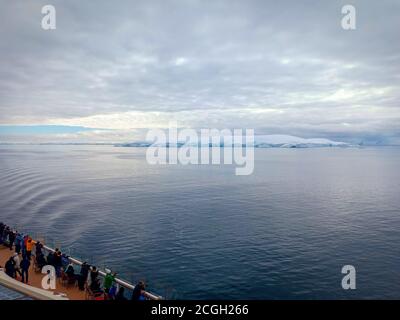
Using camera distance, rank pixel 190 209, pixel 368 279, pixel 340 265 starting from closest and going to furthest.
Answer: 1. pixel 368 279
2. pixel 340 265
3. pixel 190 209

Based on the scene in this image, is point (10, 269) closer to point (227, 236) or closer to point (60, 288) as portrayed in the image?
point (60, 288)

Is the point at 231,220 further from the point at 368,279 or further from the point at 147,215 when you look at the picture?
the point at 368,279

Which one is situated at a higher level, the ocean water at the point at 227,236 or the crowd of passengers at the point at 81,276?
the crowd of passengers at the point at 81,276

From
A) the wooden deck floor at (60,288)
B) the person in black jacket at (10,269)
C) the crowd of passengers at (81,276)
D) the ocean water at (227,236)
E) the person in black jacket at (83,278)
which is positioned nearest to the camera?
the crowd of passengers at (81,276)

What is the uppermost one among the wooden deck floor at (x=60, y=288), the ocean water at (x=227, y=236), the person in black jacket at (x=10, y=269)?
the person in black jacket at (x=10, y=269)

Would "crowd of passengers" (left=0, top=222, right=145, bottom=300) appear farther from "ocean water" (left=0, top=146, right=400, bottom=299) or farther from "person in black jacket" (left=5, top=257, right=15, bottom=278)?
"ocean water" (left=0, top=146, right=400, bottom=299)

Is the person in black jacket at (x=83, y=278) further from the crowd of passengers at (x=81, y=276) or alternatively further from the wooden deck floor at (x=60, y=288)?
the wooden deck floor at (x=60, y=288)

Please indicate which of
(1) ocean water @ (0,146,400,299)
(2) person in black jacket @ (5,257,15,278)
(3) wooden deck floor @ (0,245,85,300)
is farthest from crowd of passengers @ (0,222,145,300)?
(1) ocean water @ (0,146,400,299)

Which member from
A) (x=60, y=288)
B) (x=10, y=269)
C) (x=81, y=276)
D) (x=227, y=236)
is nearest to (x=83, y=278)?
(x=81, y=276)

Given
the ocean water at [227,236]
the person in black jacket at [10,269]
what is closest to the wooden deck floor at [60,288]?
the person in black jacket at [10,269]

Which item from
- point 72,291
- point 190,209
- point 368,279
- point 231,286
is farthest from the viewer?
point 190,209
